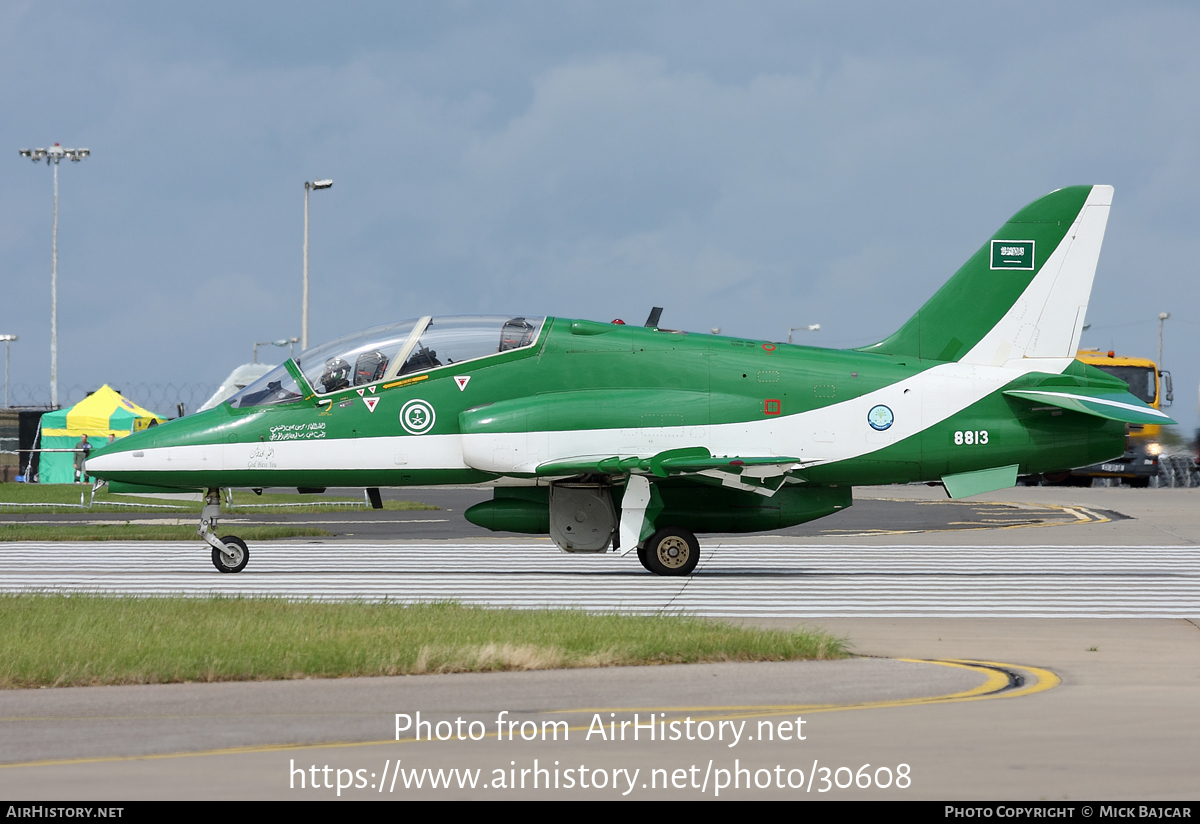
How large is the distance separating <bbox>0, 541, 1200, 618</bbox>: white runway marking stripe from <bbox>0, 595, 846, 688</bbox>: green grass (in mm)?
2549

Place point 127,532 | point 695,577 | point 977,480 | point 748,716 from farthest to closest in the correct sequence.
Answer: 1. point 127,532
2. point 977,480
3. point 695,577
4. point 748,716

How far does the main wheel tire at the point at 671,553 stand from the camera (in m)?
17.0

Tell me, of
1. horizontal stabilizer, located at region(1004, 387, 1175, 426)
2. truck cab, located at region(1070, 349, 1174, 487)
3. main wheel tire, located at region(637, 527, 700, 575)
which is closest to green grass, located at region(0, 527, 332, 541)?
main wheel tire, located at region(637, 527, 700, 575)

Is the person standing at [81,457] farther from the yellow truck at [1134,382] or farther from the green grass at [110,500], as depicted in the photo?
the yellow truck at [1134,382]

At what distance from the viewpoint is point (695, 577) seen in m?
16.9

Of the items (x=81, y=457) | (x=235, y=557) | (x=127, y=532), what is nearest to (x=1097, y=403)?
(x=235, y=557)

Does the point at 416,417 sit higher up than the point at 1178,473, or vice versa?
the point at 416,417

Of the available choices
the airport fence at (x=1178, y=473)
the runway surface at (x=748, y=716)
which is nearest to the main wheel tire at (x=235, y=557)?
the runway surface at (x=748, y=716)

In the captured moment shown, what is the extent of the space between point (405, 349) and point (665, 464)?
3767 mm

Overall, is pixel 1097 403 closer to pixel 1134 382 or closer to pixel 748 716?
pixel 748 716

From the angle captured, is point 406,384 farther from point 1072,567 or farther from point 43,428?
point 43,428

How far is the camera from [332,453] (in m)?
17.3

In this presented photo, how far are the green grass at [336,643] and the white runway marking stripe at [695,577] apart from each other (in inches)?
100

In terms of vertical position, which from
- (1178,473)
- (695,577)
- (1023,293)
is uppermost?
(1023,293)
